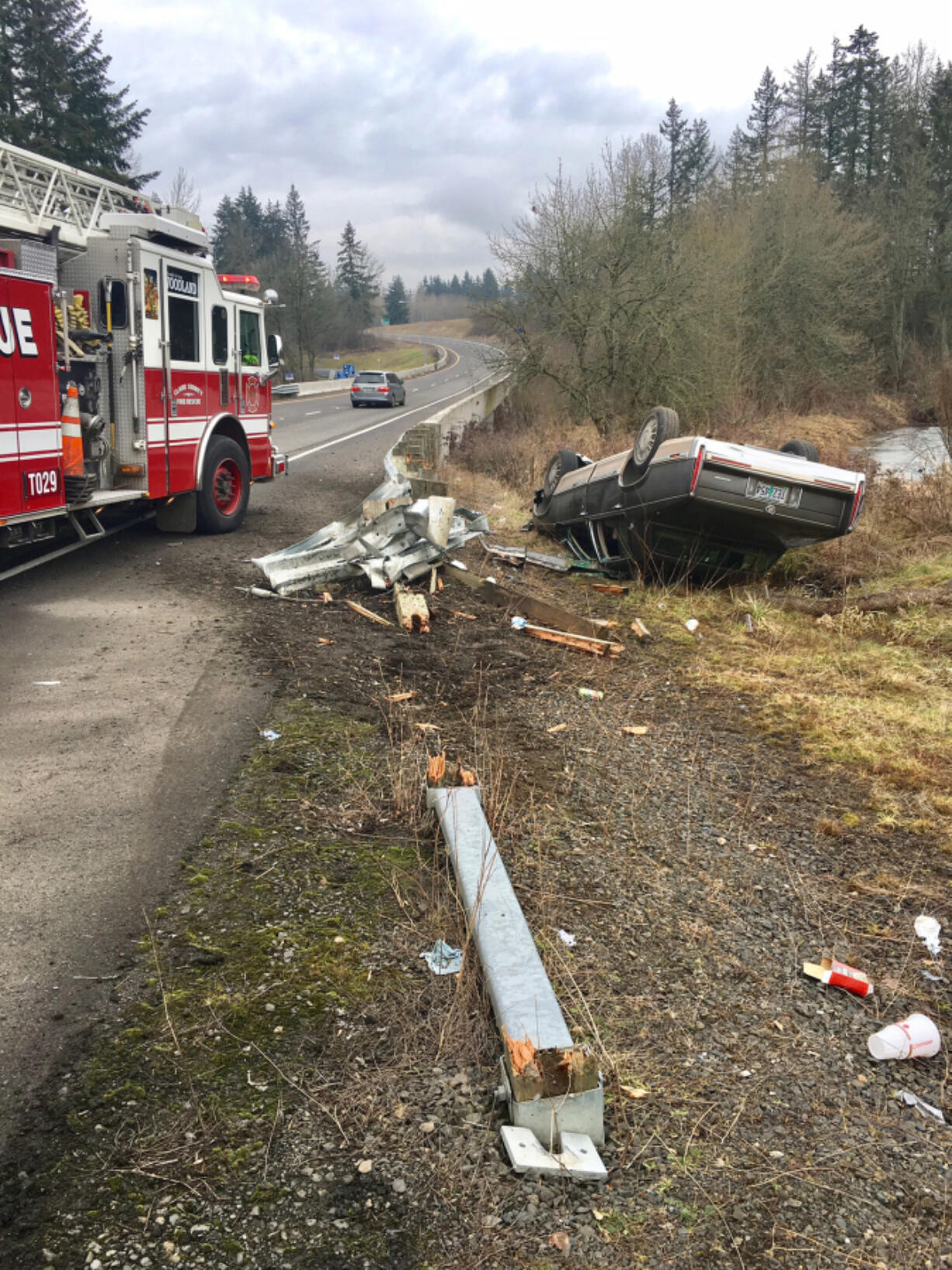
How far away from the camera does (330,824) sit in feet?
15.2

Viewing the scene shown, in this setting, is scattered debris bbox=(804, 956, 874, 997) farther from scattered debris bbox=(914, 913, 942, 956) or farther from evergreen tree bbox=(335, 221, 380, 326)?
evergreen tree bbox=(335, 221, 380, 326)

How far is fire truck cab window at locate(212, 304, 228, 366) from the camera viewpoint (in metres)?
10.8

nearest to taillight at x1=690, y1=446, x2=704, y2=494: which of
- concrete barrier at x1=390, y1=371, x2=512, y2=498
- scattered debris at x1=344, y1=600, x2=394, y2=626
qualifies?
scattered debris at x1=344, y1=600, x2=394, y2=626

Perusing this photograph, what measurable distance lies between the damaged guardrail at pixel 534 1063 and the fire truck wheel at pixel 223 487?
8.29 metres

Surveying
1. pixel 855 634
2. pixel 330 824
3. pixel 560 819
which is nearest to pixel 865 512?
pixel 855 634

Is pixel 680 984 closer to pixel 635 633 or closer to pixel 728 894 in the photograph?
pixel 728 894

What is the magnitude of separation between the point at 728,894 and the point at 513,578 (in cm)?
709

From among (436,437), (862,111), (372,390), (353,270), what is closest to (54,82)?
(372,390)

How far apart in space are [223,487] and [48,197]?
3806mm

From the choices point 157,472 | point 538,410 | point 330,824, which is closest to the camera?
point 330,824

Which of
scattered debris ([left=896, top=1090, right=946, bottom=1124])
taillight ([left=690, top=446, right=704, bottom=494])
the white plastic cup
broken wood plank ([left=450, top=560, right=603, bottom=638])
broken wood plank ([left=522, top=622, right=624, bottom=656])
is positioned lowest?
scattered debris ([left=896, top=1090, right=946, bottom=1124])

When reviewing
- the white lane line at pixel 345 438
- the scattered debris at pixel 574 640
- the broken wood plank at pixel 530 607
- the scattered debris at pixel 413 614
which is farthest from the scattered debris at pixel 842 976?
the white lane line at pixel 345 438

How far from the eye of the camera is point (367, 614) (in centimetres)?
865

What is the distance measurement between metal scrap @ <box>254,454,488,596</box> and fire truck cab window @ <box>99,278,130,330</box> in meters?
2.57
